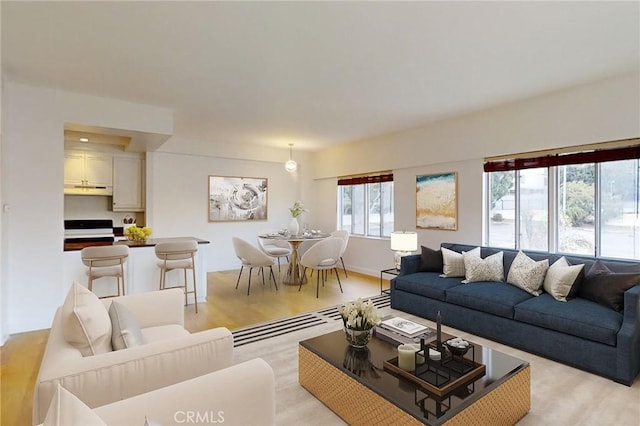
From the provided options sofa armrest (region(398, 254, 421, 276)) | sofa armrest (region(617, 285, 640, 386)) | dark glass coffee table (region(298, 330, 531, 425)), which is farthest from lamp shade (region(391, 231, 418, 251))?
sofa armrest (region(617, 285, 640, 386))

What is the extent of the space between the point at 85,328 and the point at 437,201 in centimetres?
478

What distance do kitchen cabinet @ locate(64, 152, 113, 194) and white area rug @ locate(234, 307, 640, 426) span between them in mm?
4859

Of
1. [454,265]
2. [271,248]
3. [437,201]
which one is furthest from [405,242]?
[271,248]

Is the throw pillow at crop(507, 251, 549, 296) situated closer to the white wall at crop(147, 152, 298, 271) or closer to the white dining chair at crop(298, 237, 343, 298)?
the white dining chair at crop(298, 237, 343, 298)

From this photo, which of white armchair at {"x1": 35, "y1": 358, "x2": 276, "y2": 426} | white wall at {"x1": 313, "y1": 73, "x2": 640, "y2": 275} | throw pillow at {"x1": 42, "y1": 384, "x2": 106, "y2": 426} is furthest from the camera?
white wall at {"x1": 313, "y1": 73, "x2": 640, "y2": 275}

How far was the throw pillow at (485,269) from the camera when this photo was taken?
379cm

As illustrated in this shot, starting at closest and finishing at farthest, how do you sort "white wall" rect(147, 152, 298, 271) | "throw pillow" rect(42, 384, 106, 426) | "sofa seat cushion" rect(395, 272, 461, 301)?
1. "throw pillow" rect(42, 384, 106, 426)
2. "sofa seat cushion" rect(395, 272, 461, 301)
3. "white wall" rect(147, 152, 298, 271)

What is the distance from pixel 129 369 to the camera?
1.42 metres

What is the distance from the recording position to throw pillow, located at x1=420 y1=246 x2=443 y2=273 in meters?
4.29

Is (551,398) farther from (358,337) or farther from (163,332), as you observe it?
(163,332)

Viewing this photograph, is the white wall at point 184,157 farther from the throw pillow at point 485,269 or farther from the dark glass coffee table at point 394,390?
the dark glass coffee table at point 394,390

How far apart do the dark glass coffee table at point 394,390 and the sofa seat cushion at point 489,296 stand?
0.99 m

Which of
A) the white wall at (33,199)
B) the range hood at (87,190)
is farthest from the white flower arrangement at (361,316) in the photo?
the range hood at (87,190)

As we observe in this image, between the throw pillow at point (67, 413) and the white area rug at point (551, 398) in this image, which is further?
the white area rug at point (551, 398)
